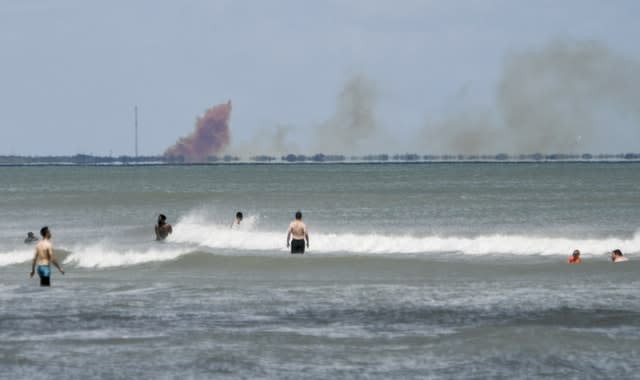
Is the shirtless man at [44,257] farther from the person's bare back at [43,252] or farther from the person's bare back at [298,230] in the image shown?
the person's bare back at [298,230]

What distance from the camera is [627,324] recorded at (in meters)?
18.2

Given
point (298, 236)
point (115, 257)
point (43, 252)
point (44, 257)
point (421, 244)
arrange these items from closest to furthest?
point (43, 252), point (44, 257), point (298, 236), point (115, 257), point (421, 244)

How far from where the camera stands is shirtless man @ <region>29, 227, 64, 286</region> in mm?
22281

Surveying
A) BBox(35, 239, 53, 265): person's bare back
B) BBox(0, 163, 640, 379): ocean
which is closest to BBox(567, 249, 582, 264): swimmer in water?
BBox(0, 163, 640, 379): ocean

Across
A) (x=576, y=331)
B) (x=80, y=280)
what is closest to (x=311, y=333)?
(x=576, y=331)

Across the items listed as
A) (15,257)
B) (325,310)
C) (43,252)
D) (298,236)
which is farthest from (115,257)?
(325,310)

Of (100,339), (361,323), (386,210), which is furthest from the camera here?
(386,210)

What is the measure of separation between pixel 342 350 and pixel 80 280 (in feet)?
40.7

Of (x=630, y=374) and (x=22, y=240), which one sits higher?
(x=22, y=240)

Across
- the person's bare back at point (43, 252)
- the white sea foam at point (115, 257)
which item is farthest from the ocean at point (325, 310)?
the person's bare back at point (43, 252)

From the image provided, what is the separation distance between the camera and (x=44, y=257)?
22.9 metres

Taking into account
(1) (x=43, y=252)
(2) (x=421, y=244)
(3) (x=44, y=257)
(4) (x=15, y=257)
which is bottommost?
(3) (x=44, y=257)

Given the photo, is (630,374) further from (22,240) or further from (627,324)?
(22,240)

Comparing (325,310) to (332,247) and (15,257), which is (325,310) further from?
(15,257)
